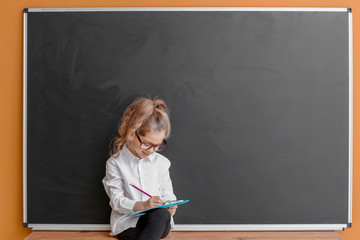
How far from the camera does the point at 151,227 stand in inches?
60.0

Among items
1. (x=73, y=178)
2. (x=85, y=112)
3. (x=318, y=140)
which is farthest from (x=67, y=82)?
(x=318, y=140)

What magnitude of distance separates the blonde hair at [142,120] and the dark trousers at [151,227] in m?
0.37

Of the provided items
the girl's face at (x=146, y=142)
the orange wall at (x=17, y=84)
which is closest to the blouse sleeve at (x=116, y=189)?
the girl's face at (x=146, y=142)

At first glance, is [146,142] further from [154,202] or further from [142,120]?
[154,202]

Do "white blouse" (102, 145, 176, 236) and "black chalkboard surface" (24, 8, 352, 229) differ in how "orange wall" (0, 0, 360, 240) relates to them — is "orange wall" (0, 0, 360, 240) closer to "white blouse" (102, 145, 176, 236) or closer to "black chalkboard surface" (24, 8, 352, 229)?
"black chalkboard surface" (24, 8, 352, 229)

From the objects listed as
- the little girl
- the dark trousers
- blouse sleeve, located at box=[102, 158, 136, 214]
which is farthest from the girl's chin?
the dark trousers

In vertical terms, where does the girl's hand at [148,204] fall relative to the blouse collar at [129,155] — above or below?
below

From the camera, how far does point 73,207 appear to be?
1.84m

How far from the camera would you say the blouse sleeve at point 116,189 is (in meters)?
1.61

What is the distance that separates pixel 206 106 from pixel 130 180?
1.83ft

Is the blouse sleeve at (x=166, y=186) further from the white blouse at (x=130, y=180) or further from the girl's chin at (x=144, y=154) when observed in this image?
the girl's chin at (x=144, y=154)

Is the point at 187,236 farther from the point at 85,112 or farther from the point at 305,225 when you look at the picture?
the point at 85,112

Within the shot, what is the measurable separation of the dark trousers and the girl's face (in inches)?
11.0

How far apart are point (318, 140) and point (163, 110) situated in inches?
33.7
